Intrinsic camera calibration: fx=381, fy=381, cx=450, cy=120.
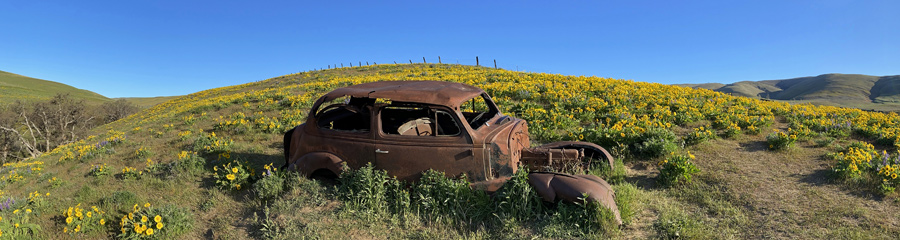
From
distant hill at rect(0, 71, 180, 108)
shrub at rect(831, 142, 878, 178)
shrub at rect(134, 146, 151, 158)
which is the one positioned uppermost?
distant hill at rect(0, 71, 180, 108)

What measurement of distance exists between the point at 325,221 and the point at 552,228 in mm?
2810

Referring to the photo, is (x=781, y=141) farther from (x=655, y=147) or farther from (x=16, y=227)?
(x=16, y=227)

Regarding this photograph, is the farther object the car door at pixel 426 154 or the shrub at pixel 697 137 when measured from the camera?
the shrub at pixel 697 137

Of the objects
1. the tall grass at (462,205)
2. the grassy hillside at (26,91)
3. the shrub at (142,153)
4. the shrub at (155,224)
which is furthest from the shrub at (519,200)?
the grassy hillside at (26,91)

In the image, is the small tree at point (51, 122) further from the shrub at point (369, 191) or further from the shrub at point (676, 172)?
the shrub at point (676, 172)

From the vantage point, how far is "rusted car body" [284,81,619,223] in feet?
15.6

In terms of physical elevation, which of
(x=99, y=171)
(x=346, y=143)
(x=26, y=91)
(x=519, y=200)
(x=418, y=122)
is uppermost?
(x=26, y=91)

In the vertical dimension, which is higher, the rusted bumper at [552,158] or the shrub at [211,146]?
the shrub at [211,146]

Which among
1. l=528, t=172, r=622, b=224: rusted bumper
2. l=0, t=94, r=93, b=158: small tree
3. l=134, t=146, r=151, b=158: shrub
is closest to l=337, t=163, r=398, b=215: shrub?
l=528, t=172, r=622, b=224: rusted bumper

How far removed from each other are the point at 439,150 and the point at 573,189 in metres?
1.70

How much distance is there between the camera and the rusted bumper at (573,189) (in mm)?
4332

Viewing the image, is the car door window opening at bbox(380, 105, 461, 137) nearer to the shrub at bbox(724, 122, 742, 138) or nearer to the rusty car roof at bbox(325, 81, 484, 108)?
the rusty car roof at bbox(325, 81, 484, 108)

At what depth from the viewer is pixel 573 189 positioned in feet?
14.5

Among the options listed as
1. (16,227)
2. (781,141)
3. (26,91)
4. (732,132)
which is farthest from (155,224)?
(26,91)
